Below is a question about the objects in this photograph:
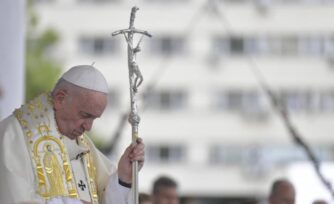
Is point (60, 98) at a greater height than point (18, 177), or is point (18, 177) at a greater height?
point (60, 98)

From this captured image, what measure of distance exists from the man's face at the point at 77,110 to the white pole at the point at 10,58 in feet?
10.2

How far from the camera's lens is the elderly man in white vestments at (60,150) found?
21.4 feet

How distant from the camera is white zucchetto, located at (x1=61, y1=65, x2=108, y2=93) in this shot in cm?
663

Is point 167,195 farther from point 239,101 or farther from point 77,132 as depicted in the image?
point 239,101

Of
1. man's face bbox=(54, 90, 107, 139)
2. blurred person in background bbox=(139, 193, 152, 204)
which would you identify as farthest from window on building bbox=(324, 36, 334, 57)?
man's face bbox=(54, 90, 107, 139)

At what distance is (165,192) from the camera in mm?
9961

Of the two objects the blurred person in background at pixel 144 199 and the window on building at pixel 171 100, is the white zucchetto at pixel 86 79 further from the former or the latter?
the window on building at pixel 171 100

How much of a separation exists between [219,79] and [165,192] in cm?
2965

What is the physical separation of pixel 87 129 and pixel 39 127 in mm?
278

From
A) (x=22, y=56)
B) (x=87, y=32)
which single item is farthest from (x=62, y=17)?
(x=22, y=56)

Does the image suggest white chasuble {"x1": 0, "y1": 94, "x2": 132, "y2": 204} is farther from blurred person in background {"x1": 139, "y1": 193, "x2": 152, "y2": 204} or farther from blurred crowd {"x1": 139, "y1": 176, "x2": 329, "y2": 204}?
blurred crowd {"x1": 139, "y1": 176, "x2": 329, "y2": 204}

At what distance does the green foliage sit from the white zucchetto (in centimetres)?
2208

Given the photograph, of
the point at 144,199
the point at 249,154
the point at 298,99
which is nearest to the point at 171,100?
the point at 249,154

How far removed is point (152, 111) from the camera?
130ft
